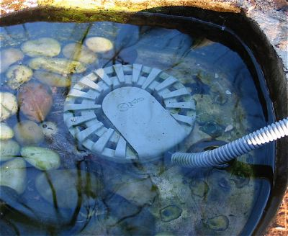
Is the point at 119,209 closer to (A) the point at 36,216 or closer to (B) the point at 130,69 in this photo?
(A) the point at 36,216

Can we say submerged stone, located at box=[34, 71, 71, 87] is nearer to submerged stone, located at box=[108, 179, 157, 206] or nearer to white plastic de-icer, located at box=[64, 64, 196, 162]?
white plastic de-icer, located at box=[64, 64, 196, 162]

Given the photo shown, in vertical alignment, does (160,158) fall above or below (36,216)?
above

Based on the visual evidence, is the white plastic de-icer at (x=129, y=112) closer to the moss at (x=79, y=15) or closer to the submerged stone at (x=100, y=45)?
the submerged stone at (x=100, y=45)

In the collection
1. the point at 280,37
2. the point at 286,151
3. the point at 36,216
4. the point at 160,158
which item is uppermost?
the point at 280,37

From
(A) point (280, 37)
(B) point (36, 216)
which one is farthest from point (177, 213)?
(A) point (280, 37)

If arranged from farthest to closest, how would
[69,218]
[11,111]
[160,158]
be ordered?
1. [11,111]
2. [160,158]
3. [69,218]

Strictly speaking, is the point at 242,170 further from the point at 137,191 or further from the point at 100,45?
the point at 100,45

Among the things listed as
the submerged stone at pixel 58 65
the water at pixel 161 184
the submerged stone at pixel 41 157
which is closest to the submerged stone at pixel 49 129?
the water at pixel 161 184

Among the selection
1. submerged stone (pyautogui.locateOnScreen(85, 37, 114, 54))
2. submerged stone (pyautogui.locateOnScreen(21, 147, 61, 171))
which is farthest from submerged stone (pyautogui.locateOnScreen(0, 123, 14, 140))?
submerged stone (pyautogui.locateOnScreen(85, 37, 114, 54))
